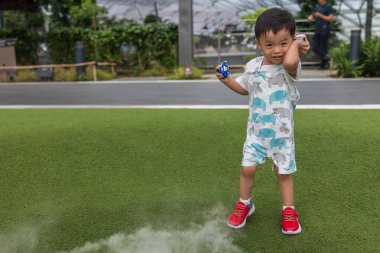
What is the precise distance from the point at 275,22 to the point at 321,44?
10323mm

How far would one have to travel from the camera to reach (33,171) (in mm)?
3701

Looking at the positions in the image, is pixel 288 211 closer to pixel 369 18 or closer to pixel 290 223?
pixel 290 223

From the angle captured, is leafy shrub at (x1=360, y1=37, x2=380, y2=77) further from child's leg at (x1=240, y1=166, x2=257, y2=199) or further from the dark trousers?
child's leg at (x1=240, y1=166, x2=257, y2=199)

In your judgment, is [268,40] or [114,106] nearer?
[268,40]

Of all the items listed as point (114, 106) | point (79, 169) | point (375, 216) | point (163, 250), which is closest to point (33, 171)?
point (79, 169)

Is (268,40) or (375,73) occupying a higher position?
(268,40)

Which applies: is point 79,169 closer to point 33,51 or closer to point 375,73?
point 375,73

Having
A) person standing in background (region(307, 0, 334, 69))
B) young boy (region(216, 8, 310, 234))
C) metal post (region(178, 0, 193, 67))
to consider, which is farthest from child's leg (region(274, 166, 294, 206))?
metal post (region(178, 0, 193, 67))

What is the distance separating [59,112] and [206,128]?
2.76m

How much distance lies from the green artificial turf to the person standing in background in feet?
20.2

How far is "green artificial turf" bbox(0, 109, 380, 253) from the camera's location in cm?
250

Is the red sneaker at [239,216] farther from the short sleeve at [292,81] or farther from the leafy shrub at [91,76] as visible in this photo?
the leafy shrub at [91,76]

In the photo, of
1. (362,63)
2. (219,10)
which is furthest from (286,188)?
(219,10)

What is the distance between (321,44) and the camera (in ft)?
38.9
